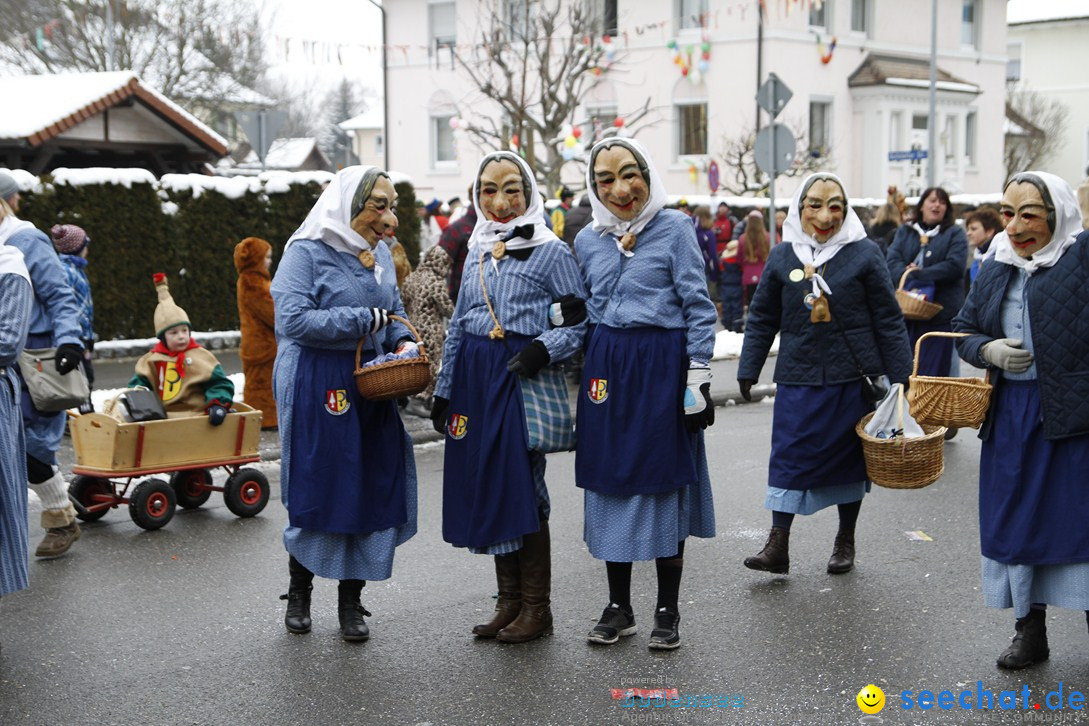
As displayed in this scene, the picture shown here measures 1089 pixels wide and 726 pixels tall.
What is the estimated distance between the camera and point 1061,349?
5230 mm

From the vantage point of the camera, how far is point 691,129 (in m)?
35.7

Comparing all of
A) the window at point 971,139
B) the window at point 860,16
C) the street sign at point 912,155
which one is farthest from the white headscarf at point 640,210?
the window at point 971,139

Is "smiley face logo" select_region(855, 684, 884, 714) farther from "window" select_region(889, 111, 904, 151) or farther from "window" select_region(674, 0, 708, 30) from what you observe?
"window" select_region(889, 111, 904, 151)

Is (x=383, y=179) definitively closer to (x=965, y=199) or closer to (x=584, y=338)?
(x=584, y=338)

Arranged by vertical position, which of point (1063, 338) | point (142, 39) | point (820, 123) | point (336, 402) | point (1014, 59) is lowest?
point (336, 402)

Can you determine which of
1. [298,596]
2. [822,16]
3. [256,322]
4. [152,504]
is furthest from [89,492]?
[822,16]

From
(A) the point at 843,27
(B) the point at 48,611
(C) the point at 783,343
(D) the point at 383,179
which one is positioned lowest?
(B) the point at 48,611

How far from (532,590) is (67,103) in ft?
50.3

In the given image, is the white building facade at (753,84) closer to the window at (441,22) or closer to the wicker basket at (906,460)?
the window at (441,22)

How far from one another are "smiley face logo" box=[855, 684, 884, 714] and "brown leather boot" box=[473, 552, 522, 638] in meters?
1.52

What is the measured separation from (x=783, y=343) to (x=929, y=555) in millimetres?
1392

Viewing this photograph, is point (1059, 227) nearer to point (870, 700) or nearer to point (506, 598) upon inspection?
point (870, 700)

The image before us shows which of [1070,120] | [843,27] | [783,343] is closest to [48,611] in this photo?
[783,343]

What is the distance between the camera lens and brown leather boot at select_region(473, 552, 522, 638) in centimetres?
584
